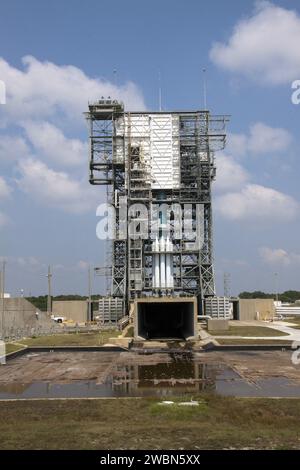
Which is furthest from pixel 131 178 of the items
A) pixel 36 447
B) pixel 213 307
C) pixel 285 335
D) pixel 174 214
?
pixel 36 447

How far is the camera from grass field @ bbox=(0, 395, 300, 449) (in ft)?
54.2

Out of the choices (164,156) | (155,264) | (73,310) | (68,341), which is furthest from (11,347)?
(73,310)

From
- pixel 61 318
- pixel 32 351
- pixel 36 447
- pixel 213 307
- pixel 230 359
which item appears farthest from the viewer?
pixel 61 318

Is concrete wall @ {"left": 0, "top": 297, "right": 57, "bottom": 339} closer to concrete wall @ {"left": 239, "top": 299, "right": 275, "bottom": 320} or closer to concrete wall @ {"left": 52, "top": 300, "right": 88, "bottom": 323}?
concrete wall @ {"left": 52, "top": 300, "right": 88, "bottom": 323}

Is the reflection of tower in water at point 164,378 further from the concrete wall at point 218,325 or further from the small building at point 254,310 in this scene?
the small building at point 254,310

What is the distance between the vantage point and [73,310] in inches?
3706

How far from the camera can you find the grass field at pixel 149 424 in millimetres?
16531

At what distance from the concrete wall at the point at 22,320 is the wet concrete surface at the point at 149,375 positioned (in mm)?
19717

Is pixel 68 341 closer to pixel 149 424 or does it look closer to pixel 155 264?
pixel 155 264

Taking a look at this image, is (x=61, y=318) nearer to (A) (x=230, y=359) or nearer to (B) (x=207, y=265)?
(B) (x=207, y=265)

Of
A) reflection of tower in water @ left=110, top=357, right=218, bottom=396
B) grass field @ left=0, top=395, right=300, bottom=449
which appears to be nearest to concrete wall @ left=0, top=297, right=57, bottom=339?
reflection of tower in water @ left=110, top=357, right=218, bottom=396
